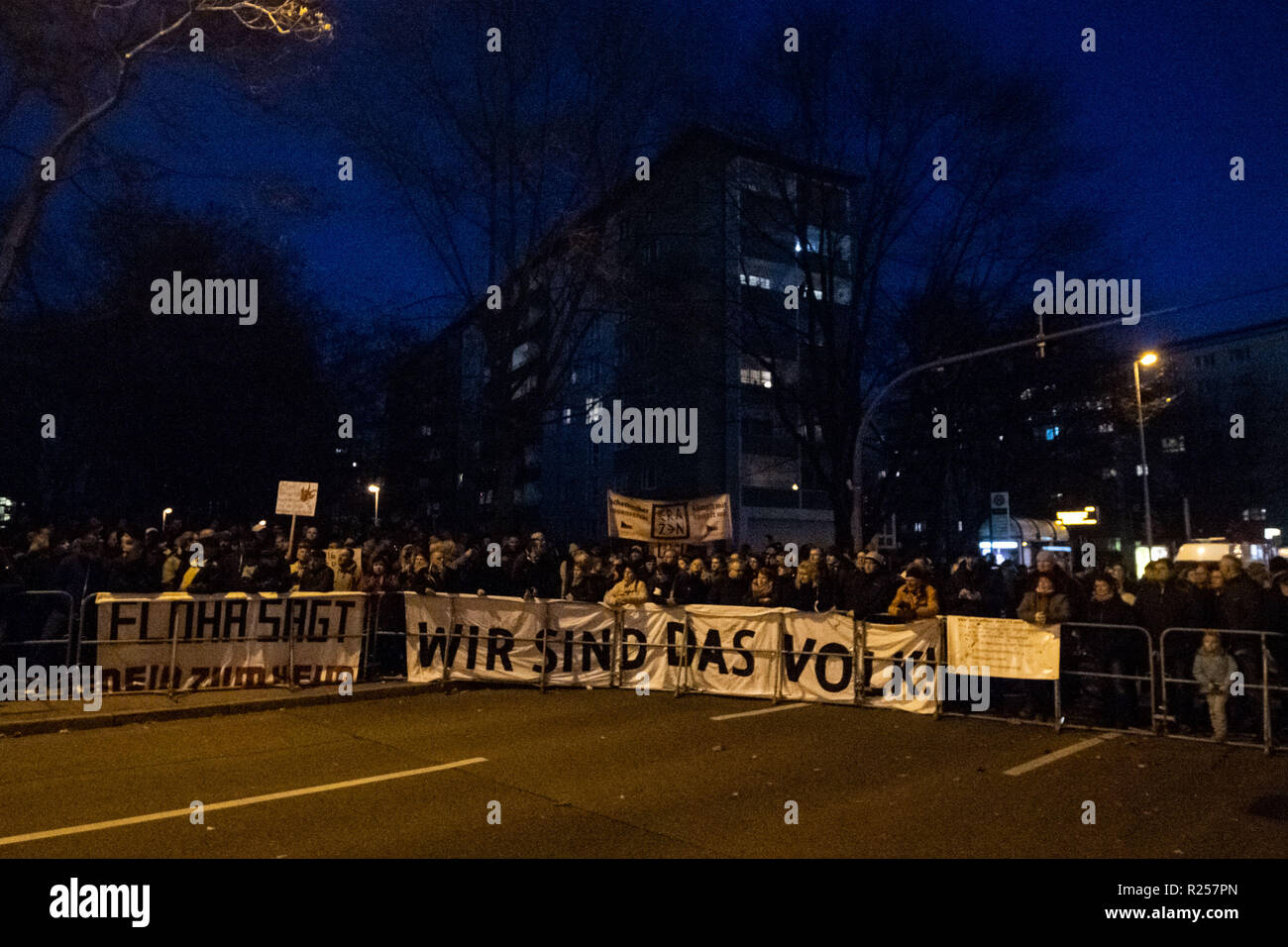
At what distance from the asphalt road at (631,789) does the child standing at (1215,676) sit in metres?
0.32

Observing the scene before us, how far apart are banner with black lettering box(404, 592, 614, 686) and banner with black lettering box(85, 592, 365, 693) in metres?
0.94

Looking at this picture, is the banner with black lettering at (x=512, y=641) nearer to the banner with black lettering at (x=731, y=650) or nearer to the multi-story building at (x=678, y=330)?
the banner with black lettering at (x=731, y=650)

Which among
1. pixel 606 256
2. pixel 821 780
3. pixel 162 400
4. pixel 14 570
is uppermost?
pixel 606 256

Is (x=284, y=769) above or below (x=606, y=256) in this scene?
below

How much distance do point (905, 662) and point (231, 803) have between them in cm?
752

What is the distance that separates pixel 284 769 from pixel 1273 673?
9.45 metres

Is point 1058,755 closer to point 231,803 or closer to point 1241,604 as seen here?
point 1241,604

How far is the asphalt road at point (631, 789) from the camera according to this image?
5898 millimetres

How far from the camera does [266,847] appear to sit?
566cm
